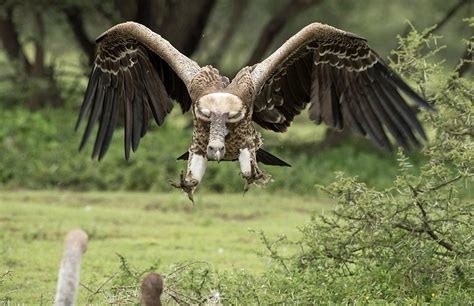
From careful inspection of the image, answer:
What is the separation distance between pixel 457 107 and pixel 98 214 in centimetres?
559

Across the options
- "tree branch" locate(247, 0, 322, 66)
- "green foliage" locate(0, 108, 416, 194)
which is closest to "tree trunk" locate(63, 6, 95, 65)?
"green foliage" locate(0, 108, 416, 194)

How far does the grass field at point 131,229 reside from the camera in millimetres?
9781

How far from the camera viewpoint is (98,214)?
12.8m

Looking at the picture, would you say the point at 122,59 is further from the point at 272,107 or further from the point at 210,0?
the point at 210,0

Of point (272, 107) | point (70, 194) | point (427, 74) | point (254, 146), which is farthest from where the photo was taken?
point (70, 194)

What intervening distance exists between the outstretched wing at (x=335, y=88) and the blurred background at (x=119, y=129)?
5416mm

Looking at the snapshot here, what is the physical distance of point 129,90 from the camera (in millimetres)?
9016

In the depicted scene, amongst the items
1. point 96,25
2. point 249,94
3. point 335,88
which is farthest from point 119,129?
point 249,94

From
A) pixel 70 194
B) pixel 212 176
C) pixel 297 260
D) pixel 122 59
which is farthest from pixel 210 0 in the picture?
pixel 297 260

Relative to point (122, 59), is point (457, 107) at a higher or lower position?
lower

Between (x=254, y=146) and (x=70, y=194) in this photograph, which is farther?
(x=70, y=194)

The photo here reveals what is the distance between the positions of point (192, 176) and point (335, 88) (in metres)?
1.78

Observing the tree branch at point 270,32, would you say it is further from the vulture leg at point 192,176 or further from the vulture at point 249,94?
the vulture leg at point 192,176

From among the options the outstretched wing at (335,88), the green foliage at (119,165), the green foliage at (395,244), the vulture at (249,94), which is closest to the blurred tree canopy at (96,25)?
the green foliage at (119,165)
